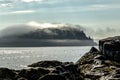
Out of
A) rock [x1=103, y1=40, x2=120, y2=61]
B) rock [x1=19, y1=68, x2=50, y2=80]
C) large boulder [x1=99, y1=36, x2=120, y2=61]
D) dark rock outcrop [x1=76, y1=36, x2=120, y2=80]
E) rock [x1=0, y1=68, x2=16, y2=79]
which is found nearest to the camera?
rock [x1=0, y1=68, x2=16, y2=79]

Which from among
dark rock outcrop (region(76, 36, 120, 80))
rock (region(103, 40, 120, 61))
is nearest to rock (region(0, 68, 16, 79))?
dark rock outcrop (region(76, 36, 120, 80))

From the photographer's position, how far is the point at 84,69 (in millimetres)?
143750

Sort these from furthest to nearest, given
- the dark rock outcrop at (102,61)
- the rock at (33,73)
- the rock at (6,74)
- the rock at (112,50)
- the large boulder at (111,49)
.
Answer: the large boulder at (111,49) < the rock at (112,50) < the dark rock outcrop at (102,61) < the rock at (33,73) < the rock at (6,74)

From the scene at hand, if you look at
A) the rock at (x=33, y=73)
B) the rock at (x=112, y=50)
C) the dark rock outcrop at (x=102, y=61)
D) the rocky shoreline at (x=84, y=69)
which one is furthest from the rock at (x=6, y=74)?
the rock at (x=112, y=50)

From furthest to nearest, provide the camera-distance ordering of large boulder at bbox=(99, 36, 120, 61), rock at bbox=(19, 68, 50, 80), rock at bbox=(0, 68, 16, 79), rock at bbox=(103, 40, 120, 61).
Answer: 1. large boulder at bbox=(99, 36, 120, 61)
2. rock at bbox=(103, 40, 120, 61)
3. rock at bbox=(19, 68, 50, 80)
4. rock at bbox=(0, 68, 16, 79)

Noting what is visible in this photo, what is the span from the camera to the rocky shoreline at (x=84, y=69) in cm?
11719

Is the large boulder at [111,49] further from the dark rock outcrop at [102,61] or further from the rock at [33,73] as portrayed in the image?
the rock at [33,73]

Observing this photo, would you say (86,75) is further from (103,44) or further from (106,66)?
(103,44)

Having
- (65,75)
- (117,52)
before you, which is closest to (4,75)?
(65,75)

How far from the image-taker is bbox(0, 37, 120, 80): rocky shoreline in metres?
117

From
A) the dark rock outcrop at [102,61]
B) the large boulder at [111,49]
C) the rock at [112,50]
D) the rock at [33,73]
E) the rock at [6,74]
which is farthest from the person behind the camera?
the large boulder at [111,49]

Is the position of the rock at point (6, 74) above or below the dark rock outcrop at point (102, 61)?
above

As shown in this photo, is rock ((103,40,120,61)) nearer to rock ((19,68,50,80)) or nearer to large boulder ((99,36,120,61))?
large boulder ((99,36,120,61))

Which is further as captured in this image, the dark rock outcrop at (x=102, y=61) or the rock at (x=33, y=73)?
the dark rock outcrop at (x=102, y=61)
